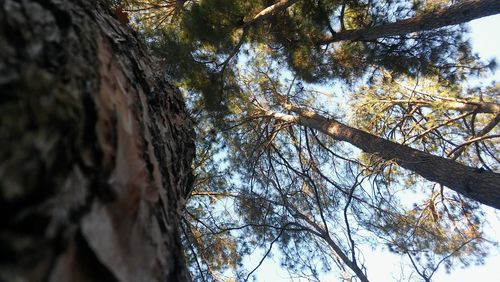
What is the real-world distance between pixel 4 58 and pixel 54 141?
5.2 inches

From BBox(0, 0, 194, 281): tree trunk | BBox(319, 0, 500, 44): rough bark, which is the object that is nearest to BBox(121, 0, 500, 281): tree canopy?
BBox(319, 0, 500, 44): rough bark

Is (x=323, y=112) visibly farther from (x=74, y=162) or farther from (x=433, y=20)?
(x=74, y=162)

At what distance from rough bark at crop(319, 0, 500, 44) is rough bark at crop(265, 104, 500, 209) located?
103 cm

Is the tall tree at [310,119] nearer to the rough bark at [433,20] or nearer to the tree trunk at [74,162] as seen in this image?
the rough bark at [433,20]

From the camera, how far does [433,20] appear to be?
3682 millimetres

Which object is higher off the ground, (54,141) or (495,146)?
(495,146)

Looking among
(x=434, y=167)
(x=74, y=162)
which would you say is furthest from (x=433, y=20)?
(x=74, y=162)

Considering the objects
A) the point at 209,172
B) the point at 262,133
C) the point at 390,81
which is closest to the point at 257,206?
the point at 209,172

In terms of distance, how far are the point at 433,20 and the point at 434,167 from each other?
1411 mm

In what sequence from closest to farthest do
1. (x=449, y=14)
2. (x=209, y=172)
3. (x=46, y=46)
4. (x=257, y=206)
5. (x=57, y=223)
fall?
A: (x=57, y=223) < (x=46, y=46) < (x=449, y=14) < (x=257, y=206) < (x=209, y=172)

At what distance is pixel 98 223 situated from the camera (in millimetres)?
599

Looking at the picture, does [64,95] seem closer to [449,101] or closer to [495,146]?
[449,101]

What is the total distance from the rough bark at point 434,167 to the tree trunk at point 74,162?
8.33ft

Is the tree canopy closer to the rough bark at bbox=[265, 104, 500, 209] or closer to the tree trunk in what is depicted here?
the rough bark at bbox=[265, 104, 500, 209]
